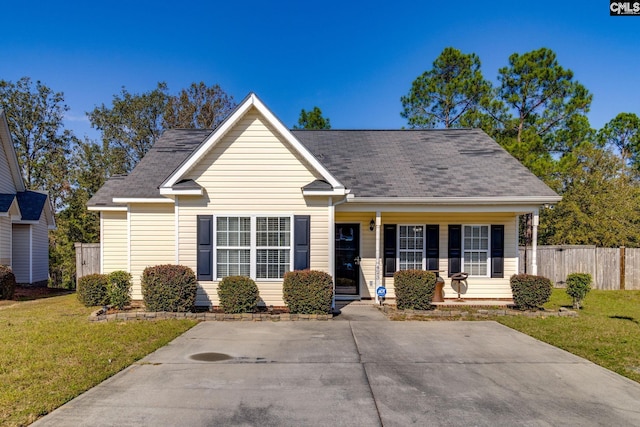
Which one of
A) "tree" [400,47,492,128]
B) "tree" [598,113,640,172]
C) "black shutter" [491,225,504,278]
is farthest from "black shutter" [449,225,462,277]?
"tree" [598,113,640,172]

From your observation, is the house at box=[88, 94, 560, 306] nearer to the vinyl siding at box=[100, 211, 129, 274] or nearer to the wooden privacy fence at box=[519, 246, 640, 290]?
the vinyl siding at box=[100, 211, 129, 274]

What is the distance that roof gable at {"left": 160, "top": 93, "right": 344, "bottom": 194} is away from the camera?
30.6ft

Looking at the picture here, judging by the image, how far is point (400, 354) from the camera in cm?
617

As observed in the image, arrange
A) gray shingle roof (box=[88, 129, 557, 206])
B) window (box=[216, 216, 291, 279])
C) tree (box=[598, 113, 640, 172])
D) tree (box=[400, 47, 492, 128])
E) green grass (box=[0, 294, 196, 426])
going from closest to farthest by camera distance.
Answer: green grass (box=[0, 294, 196, 426]) < window (box=[216, 216, 291, 279]) < gray shingle roof (box=[88, 129, 557, 206]) < tree (box=[400, 47, 492, 128]) < tree (box=[598, 113, 640, 172])

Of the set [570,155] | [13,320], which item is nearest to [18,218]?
[13,320]

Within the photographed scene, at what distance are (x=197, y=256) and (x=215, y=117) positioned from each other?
21730mm

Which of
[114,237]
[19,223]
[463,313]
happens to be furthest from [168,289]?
[19,223]

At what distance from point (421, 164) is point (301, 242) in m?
5.19

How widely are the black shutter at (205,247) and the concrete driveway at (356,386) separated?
2476mm

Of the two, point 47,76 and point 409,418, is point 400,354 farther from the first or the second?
point 47,76

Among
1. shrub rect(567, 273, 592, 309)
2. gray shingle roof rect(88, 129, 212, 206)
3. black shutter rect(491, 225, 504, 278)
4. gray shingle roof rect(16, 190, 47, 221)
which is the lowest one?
shrub rect(567, 273, 592, 309)

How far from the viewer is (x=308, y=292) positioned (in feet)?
29.1

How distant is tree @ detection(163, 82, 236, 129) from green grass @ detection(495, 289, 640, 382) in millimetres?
25239

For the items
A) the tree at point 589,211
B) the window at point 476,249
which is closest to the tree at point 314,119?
the tree at point 589,211
